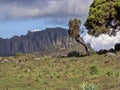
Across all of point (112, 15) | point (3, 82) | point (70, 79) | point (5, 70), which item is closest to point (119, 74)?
point (70, 79)

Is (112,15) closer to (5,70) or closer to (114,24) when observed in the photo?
(114,24)

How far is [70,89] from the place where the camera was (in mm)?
26578

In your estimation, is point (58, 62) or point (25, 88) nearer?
point (25, 88)

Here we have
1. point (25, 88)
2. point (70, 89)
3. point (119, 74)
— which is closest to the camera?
point (70, 89)

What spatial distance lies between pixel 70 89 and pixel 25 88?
10.5 ft

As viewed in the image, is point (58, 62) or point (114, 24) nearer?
point (58, 62)

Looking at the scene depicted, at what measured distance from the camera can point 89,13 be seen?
62562 millimetres

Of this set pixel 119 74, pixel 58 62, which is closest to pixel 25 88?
pixel 119 74

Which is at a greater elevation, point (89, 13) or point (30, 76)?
point (89, 13)

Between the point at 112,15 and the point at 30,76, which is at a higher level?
the point at 112,15

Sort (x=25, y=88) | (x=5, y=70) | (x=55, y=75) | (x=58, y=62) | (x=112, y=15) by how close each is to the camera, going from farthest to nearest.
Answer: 1. (x=112, y=15)
2. (x=58, y=62)
3. (x=5, y=70)
4. (x=55, y=75)
5. (x=25, y=88)

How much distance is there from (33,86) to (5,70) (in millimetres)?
13871

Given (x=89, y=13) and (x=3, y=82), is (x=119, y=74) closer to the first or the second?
(x=3, y=82)

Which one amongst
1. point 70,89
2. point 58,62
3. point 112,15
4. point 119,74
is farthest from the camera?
point 112,15
